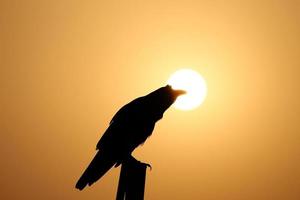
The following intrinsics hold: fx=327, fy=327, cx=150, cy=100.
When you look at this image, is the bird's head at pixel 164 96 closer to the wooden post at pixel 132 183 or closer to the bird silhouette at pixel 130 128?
the bird silhouette at pixel 130 128

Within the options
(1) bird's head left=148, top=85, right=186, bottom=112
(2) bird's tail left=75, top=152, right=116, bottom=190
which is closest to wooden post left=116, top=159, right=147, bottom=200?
(2) bird's tail left=75, top=152, right=116, bottom=190

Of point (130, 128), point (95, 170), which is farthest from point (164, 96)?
point (95, 170)

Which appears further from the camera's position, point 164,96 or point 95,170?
point 164,96

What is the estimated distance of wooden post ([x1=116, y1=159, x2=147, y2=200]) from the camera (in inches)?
106

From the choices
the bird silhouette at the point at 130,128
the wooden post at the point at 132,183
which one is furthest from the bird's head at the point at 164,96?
the wooden post at the point at 132,183

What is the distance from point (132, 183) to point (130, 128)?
192cm

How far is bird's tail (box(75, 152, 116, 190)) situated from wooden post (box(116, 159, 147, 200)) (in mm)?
1024

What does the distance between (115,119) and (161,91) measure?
837 mm

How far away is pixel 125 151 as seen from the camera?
162 inches

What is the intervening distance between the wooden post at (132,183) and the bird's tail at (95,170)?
3.36ft

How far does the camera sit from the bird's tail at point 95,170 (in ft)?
12.0

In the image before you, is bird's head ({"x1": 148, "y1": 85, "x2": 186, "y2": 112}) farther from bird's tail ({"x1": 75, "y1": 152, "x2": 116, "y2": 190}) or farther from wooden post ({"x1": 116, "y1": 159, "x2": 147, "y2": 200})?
wooden post ({"x1": 116, "y1": 159, "x2": 147, "y2": 200})

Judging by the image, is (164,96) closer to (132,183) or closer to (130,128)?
(130,128)

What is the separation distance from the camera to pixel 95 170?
12.2ft
